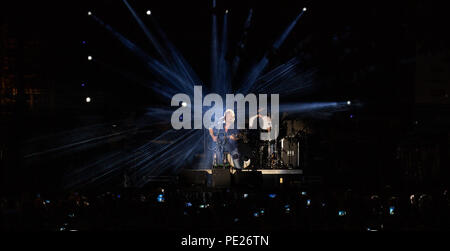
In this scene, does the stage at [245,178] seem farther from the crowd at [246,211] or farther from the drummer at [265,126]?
the crowd at [246,211]

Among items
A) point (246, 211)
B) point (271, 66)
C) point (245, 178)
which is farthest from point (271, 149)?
point (246, 211)

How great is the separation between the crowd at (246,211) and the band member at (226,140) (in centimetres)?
529

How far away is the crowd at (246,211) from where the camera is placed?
5602mm

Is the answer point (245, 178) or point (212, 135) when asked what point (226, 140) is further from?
point (245, 178)

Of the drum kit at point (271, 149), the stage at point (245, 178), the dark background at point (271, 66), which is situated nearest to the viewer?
the dark background at point (271, 66)

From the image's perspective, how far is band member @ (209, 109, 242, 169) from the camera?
36.7ft

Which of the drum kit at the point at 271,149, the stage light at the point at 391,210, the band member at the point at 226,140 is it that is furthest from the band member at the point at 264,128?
the stage light at the point at 391,210

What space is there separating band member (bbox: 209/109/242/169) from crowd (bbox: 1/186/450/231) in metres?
5.29

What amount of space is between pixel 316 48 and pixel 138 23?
194 inches

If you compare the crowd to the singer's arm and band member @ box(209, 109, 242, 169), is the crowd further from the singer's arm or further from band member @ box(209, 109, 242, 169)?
the singer's arm

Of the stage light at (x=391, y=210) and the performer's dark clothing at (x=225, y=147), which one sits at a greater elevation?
the performer's dark clothing at (x=225, y=147)

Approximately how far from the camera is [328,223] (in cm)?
576

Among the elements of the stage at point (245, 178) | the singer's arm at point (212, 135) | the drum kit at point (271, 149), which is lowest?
the stage at point (245, 178)

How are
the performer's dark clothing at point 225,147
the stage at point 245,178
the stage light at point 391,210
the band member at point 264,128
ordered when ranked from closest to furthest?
Answer: the stage light at point 391,210 < the stage at point 245,178 < the performer's dark clothing at point 225,147 < the band member at point 264,128
